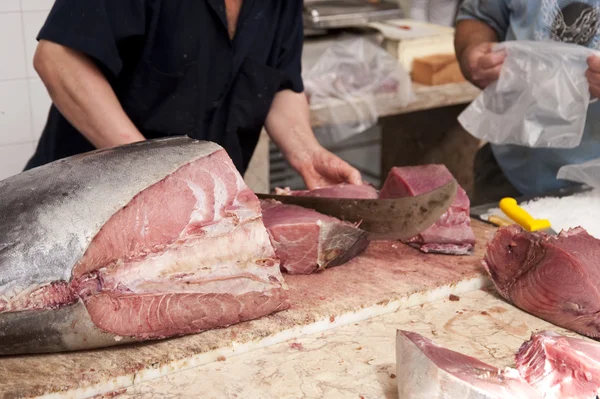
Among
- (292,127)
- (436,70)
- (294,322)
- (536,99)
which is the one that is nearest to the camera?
(294,322)

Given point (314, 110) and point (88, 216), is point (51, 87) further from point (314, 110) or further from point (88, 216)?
point (314, 110)

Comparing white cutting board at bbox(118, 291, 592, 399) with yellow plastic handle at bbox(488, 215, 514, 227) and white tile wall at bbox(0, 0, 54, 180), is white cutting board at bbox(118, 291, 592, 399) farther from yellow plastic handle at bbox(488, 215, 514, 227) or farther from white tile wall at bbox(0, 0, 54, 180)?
white tile wall at bbox(0, 0, 54, 180)

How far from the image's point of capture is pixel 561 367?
1.63 metres

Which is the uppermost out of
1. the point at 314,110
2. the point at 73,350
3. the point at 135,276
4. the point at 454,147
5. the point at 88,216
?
the point at 88,216

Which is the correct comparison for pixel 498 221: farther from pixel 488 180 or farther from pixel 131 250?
pixel 131 250

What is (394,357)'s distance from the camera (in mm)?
1755

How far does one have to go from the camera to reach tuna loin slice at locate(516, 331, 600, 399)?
1.59 metres

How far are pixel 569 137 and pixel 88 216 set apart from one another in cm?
180

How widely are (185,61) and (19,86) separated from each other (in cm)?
149

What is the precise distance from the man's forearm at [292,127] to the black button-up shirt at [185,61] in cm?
4

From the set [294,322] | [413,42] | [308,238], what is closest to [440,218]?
[308,238]

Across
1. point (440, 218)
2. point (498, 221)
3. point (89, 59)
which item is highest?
point (89, 59)

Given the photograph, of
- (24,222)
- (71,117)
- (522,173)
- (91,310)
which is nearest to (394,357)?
(91,310)

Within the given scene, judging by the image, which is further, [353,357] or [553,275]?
[553,275]
